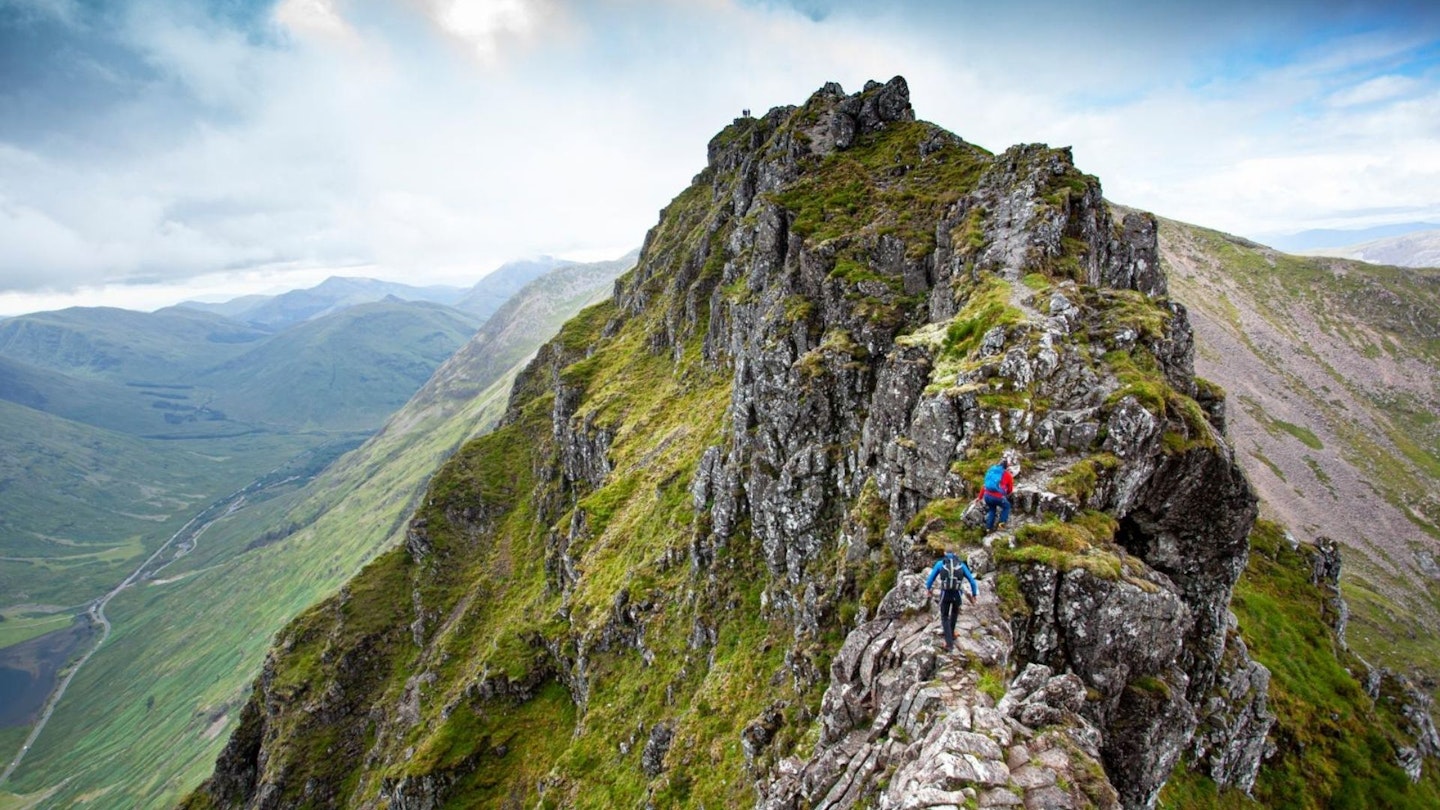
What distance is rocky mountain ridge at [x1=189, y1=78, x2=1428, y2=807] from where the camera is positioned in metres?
21.8

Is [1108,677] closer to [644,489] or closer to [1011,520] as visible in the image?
[1011,520]

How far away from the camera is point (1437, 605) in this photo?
145125 mm

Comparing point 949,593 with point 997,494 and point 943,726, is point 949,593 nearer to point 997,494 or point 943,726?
point 943,726

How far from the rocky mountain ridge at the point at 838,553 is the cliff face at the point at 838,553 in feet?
0.69

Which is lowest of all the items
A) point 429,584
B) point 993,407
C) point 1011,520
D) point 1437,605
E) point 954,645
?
point 1437,605

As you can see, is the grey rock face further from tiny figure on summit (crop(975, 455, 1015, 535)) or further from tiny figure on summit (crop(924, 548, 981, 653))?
tiny figure on summit (crop(924, 548, 981, 653))

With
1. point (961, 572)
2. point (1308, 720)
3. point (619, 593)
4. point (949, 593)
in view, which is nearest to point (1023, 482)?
point (961, 572)

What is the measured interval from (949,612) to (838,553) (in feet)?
67.7

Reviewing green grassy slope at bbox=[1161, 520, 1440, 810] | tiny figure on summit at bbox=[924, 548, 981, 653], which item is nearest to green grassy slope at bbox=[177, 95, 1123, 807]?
tiny figure on summit at bbox=[924, 548, 981, 653]

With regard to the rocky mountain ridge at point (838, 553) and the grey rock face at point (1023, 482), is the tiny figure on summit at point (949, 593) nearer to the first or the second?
the rocky mountain ridge at point (838, 553)

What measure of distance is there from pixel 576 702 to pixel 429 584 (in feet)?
160

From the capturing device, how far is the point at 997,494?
77.9ft

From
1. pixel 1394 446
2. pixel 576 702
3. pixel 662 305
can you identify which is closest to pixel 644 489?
pixel 576 702

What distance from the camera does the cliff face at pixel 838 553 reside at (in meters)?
21.8
